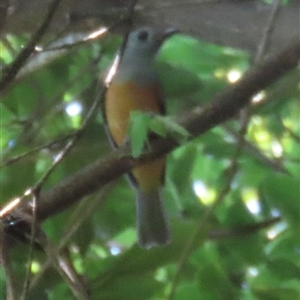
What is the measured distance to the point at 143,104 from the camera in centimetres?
199

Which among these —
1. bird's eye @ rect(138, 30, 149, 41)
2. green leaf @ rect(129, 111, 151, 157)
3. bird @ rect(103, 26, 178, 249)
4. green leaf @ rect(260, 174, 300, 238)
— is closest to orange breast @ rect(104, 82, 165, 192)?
bird @ rect(103, 26, 178, 249)

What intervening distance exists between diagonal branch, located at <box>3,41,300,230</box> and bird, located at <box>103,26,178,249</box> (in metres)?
0.62

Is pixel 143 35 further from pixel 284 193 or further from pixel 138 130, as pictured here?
pixel 138 130

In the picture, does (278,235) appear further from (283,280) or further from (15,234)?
(15,234)

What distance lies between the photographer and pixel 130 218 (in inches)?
49.1

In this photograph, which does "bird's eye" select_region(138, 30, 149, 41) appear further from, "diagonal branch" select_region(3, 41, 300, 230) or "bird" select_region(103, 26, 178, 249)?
"diagonal branch" select_region(3, 41, 300, 230)

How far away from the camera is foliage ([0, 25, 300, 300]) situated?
1.05 meters

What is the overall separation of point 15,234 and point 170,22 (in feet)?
1.67

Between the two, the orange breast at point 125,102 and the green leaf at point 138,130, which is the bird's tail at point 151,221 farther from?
the green leaf at point 138,130

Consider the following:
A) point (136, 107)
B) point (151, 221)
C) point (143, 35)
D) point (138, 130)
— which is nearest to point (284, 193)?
point (138, 130)

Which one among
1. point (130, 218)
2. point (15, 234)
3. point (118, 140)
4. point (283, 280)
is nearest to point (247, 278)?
point (283, 280)

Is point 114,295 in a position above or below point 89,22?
below

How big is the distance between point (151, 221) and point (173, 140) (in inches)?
28.6

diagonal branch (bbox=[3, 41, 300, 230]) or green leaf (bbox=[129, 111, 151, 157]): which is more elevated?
green leaf (bbox=[129, 111, 151, 157])
